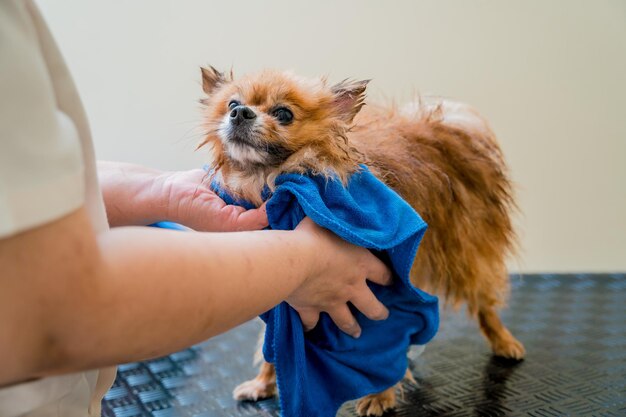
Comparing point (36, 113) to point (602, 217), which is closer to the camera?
point (36, 113)

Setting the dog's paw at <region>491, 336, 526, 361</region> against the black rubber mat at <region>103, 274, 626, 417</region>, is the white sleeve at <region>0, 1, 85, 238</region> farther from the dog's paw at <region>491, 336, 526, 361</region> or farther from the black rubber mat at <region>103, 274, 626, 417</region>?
the dog's paw at <region>491, 336, 526, 361</region>

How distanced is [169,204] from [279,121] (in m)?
0.23

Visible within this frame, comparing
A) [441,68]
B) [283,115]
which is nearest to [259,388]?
[283,115]

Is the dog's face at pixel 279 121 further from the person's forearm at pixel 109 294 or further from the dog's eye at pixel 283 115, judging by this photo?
the person's forearm at pixel 109 294

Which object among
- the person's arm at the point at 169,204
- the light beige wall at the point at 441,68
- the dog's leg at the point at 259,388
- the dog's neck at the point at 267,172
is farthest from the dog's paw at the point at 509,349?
the light beige wall at the point at 441,68

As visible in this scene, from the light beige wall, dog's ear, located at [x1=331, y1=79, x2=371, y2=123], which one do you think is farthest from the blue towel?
the light beige wall

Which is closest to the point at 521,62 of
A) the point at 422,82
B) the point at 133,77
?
the point at 422,82

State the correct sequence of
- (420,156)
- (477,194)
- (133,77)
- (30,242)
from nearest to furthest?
(30,242), (420,156), (477,194), (133,77)

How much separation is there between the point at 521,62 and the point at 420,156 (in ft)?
4.39

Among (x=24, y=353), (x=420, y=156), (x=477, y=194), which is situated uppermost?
(x=24, y=353)

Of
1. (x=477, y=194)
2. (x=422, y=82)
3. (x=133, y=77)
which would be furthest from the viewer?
(x=422, y=82)

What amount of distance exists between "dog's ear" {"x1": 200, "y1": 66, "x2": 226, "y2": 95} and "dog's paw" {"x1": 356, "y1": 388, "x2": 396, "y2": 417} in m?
0.68

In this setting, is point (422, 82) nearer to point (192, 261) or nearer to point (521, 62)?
point (521, 62)

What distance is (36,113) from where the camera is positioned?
0.40m
